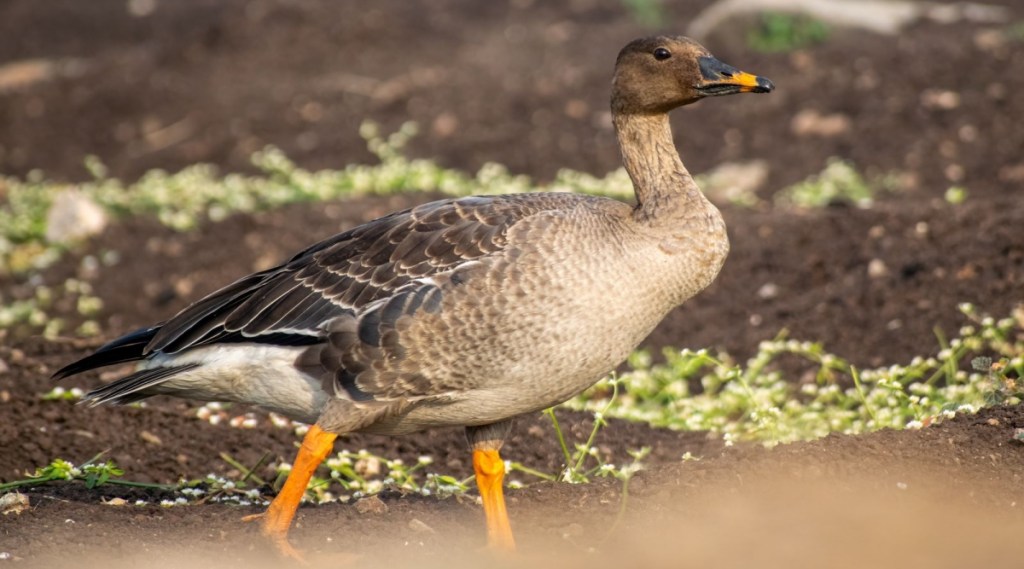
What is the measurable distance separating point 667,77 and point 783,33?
38.4 ft

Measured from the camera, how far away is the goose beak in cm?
618

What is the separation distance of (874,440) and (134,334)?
12.2 feet

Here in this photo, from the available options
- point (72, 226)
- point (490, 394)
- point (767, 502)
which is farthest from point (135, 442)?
point (72, 226)

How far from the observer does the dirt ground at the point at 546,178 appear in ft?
18.9

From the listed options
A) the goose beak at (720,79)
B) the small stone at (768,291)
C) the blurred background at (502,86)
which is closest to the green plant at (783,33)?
the blurred background at (502,86)

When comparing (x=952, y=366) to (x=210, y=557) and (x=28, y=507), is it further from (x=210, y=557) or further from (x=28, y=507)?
(x=28, y=507)

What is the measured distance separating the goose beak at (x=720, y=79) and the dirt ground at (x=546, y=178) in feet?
5.72

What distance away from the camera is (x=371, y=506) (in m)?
6.09

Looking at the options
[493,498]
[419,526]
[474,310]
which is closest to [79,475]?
[419,526]

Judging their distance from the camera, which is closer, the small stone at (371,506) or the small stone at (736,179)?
the small stone at (371,506)

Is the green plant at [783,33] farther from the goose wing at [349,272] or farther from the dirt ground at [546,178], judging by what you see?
the goose wing at [349,272]

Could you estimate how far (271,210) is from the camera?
1264 centimetres

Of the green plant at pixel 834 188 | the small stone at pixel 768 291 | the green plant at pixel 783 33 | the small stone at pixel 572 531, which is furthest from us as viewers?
the green plant at pixel 783 33

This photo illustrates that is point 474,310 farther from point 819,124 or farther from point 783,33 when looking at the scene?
point 783,33
